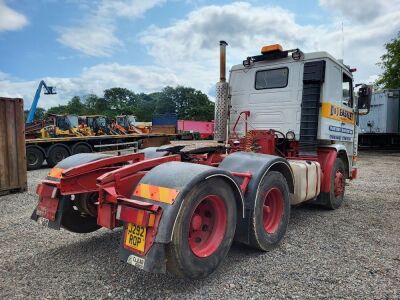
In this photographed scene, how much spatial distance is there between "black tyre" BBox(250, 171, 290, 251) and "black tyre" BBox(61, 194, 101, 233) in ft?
6.75

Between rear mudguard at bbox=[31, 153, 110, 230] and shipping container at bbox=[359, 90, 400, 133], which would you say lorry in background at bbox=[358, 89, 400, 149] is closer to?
shipping container at bbox=[359, 90, 400, 133]

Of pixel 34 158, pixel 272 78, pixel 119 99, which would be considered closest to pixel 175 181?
pixel 272 78

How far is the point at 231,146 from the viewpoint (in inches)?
227

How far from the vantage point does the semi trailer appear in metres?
2.95

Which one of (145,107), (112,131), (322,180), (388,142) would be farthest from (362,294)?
(145,107)

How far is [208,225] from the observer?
3.43 metres

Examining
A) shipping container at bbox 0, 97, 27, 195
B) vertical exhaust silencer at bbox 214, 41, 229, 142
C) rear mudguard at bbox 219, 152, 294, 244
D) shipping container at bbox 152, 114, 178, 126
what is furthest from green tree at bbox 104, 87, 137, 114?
rear mudguard at bbox 219, 152, 294, 244

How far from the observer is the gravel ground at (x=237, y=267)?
3.14m

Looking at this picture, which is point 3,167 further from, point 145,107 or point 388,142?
point 145,107

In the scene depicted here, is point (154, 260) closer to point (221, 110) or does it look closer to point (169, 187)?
point (169, 187)

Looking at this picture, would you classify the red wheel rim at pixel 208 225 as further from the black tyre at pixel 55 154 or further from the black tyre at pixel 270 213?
the black tyre at pixel 55 154

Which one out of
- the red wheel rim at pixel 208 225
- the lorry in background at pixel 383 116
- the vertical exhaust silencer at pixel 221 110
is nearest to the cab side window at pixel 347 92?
the vertical exhaust silencer at pixel 221 110

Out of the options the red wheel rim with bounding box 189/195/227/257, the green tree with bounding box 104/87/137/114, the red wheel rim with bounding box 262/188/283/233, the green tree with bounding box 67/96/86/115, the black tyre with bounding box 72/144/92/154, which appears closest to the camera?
the red wheel rim with bounding box 189/195/227/257

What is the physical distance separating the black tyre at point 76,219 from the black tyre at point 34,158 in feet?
36.0
